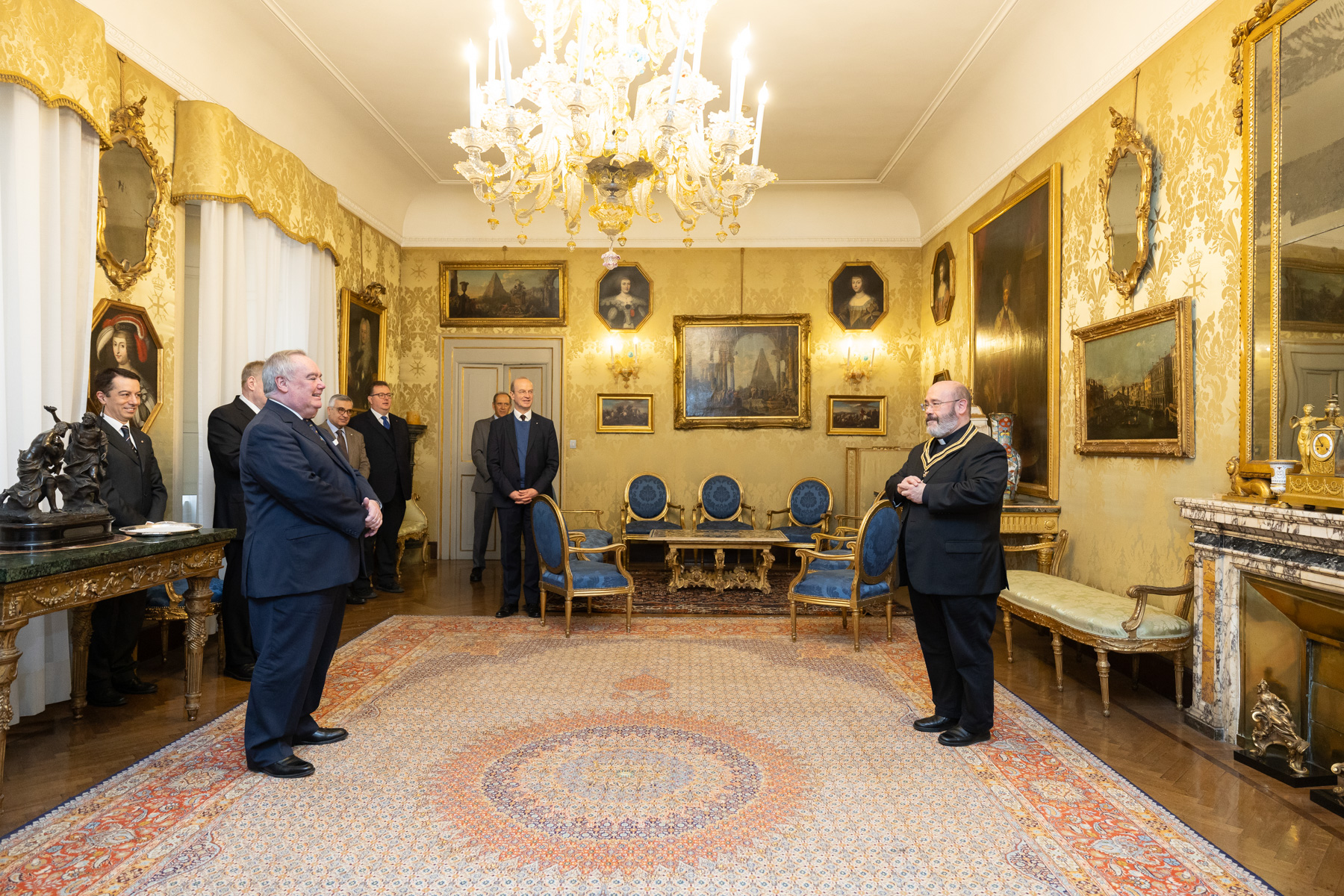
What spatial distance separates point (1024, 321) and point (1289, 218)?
3.03 m

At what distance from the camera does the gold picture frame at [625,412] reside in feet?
33.6

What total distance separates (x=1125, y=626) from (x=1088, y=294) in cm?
267

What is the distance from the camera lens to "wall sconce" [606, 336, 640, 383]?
1021cm

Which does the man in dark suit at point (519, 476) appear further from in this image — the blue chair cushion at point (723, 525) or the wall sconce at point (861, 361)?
the wall sconce at point (861, 361)

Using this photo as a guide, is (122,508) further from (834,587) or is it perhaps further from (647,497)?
(647,497)

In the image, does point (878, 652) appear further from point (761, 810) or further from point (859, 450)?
point (859, 450)

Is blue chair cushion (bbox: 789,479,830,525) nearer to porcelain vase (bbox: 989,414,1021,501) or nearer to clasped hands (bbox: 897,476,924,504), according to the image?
porcelain vase (bbox: 989,414,1021,501)

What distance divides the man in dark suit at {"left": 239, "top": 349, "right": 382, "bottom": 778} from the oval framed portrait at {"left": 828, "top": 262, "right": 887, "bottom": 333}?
783cm

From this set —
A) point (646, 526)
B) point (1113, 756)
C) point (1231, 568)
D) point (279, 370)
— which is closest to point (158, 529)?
point (279, 370)

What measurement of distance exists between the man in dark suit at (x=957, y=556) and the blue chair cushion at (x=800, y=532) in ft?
15.0

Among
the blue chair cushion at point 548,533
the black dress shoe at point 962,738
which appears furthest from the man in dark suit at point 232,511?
the black dress shoe at point 962,738

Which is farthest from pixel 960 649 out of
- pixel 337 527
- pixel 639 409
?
pixel 639 409

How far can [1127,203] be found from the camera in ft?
17.1

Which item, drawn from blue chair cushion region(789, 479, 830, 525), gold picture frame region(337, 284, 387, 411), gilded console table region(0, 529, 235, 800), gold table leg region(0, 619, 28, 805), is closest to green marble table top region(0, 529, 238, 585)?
gilded console table region(0, 529, 235, 800)
